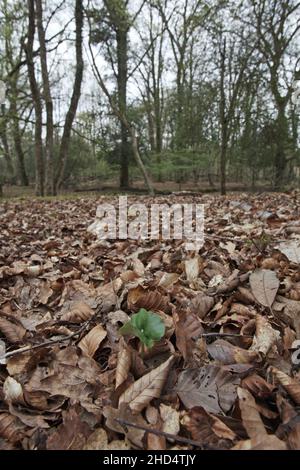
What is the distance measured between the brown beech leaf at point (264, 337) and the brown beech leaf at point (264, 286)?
7.2 inches

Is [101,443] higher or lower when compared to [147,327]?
lower

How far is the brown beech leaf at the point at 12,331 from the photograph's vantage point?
56.4 inches

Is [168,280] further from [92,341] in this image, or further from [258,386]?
[258,386]

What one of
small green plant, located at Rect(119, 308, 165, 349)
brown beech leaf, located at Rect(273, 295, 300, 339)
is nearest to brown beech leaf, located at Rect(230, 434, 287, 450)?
small green plant, located at Rect(119, 308, 165, 349)

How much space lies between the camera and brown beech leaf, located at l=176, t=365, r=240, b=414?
3.18ft

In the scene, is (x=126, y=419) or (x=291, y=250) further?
(x=291, y=250)

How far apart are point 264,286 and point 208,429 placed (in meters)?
0.84

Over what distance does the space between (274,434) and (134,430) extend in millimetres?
363

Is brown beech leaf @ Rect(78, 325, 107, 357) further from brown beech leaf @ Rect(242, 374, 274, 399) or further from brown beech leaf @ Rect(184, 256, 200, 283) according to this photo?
brown beech leaf @ Rect(184, 256, 200, 283)

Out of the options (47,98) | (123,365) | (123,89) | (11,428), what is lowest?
(11,428)

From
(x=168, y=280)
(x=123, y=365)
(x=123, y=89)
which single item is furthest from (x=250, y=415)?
(x=123, y=89)

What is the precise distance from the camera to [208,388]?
3.33ft

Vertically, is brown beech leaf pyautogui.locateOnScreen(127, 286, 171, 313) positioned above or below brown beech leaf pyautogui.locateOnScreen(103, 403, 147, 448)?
above

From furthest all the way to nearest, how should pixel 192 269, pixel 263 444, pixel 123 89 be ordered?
pixel 123 89
pixel 192 269
pixel 263 444
